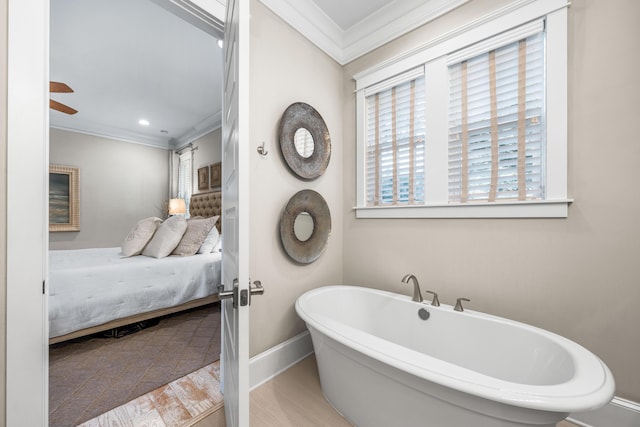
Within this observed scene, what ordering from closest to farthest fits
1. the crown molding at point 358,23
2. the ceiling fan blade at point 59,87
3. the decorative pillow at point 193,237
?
the crown molding at point 358,23 < the ceiling fan blade at point 59,87 < the decorative pillow at point 193,237

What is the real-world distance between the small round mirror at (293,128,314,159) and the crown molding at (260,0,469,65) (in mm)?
761

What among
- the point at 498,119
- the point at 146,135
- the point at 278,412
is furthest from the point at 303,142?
the point at 146,135

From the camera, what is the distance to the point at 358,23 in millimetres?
2086

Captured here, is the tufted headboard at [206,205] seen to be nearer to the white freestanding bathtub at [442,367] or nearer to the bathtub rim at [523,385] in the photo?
the white freestanding bathtub at [442,367]

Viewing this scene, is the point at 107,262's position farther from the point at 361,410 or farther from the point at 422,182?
the point at 422,182

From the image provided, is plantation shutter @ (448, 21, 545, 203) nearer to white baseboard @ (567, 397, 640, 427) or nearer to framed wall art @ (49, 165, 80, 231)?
white baseboard @ (567, 397, 640, 427)

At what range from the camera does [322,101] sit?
2119 mm

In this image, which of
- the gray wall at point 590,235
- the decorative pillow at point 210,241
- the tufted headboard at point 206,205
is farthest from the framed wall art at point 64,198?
the gray wall at point 590,235

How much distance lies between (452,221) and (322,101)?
1403 millimetres

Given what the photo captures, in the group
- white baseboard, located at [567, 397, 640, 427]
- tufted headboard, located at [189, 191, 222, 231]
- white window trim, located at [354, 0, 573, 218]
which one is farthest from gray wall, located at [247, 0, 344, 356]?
tufted headboard, located at [189, 191, 222, 231]

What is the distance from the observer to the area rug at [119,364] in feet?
4.92

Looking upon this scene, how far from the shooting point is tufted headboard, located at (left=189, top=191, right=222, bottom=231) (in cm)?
387

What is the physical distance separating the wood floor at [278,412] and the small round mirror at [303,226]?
0.99 meters

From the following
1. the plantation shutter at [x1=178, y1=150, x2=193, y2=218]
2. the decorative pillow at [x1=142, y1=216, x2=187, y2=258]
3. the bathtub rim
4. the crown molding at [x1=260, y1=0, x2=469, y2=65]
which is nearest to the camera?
the bathtub rim
